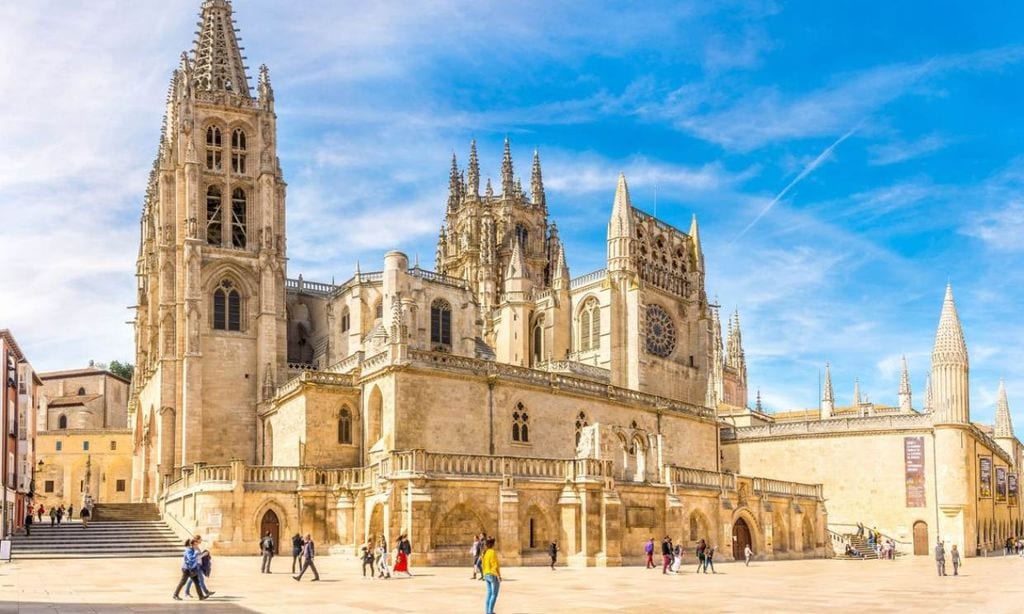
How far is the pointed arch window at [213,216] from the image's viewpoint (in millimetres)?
57531

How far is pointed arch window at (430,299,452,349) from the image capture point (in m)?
61.1

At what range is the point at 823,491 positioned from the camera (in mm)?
58406

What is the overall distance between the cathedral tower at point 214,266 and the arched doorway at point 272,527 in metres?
14.3

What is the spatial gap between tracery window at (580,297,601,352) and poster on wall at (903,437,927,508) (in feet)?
67.1

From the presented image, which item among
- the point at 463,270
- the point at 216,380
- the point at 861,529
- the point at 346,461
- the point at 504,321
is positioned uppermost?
the point at 463,270

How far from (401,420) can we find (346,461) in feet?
13.8

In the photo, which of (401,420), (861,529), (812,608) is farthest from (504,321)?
(812,608)

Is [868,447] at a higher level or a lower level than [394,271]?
lower

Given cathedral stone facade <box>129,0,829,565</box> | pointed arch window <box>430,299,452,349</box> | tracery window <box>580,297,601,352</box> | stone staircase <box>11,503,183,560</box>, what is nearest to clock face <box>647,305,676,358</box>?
cathedral stone facade <box>129,0,829,565</box>

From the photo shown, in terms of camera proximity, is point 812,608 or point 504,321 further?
point 504,321

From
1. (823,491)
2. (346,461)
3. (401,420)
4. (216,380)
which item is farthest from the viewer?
(823,491)

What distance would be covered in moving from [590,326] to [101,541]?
3775cm

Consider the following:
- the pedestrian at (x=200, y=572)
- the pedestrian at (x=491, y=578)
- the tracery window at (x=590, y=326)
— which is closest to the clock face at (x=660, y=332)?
the tracery window at (x=590, y=326)

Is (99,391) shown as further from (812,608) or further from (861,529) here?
(812,608)
